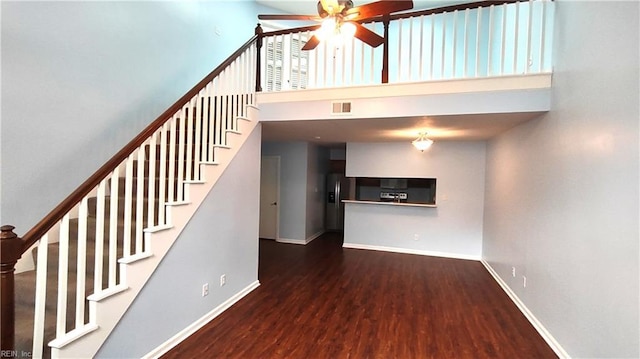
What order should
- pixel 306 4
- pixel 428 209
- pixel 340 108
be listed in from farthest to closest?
1. pixel 306 4
2. pixel 428 209
3. pixel 340 108

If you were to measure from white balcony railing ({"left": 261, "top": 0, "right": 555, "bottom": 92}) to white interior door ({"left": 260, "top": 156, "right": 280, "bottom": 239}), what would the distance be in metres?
1.73

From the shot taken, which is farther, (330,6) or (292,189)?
(292,189)

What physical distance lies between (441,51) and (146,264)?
13.5 ft

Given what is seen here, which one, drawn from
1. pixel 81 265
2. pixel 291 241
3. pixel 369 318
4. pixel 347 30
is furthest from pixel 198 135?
pixel 291 241

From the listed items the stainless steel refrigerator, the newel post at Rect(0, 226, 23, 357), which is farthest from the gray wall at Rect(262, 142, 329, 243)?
the newel post at Rect(0, 226, 23, 357)

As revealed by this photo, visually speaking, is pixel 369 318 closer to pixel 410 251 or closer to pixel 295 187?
pixel 410 251

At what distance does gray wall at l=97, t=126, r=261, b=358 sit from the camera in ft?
7.63

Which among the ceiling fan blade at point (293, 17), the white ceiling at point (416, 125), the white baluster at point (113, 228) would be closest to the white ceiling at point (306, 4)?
the white ceiling at point (416, 125)

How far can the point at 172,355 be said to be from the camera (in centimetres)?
254

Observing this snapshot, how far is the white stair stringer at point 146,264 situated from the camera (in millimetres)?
1914

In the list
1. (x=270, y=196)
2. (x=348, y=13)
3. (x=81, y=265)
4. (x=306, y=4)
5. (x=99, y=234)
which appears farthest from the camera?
(x=270, y=196)

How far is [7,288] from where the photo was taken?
1473 mm

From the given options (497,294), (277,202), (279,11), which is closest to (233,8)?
(279,11)

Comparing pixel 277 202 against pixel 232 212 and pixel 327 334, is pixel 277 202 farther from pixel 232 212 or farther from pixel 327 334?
pixel 327 334
